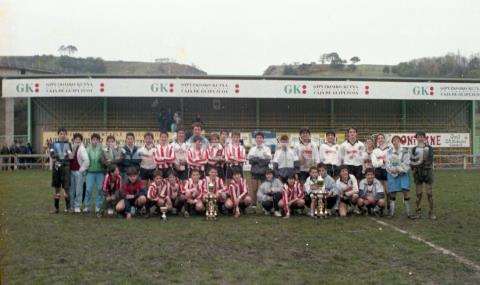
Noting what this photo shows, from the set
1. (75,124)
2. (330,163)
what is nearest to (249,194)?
(330,163)

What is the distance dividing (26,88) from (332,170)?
66.0 feet

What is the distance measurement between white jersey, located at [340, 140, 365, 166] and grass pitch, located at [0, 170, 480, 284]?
1.39 m

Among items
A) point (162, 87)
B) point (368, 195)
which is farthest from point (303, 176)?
point (162, 87)

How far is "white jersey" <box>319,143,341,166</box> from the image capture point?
12398 mm

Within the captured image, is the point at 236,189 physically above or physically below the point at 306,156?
below

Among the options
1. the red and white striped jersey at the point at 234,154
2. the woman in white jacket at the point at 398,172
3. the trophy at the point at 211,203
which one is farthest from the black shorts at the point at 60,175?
the woman in white jacket at the point at 398,172

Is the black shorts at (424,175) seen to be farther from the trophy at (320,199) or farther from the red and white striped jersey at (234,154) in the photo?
the red and white striped jersey at (234,154)

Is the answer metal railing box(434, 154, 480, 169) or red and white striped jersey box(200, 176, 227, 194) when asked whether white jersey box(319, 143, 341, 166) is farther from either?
metal railing box(434, 154, 480, 169)

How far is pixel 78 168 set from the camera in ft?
39.8

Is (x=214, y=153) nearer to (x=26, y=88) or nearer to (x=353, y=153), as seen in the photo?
(x=353, y=153)

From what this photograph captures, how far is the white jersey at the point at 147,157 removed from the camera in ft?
40.0

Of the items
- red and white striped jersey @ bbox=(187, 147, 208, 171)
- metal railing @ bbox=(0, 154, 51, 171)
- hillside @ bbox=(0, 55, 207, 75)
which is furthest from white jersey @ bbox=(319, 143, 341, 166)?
hillside @ bbox=(0, 55, 207, 75)

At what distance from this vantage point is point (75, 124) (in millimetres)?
29750

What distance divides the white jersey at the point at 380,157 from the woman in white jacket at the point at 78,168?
19.6 feet
